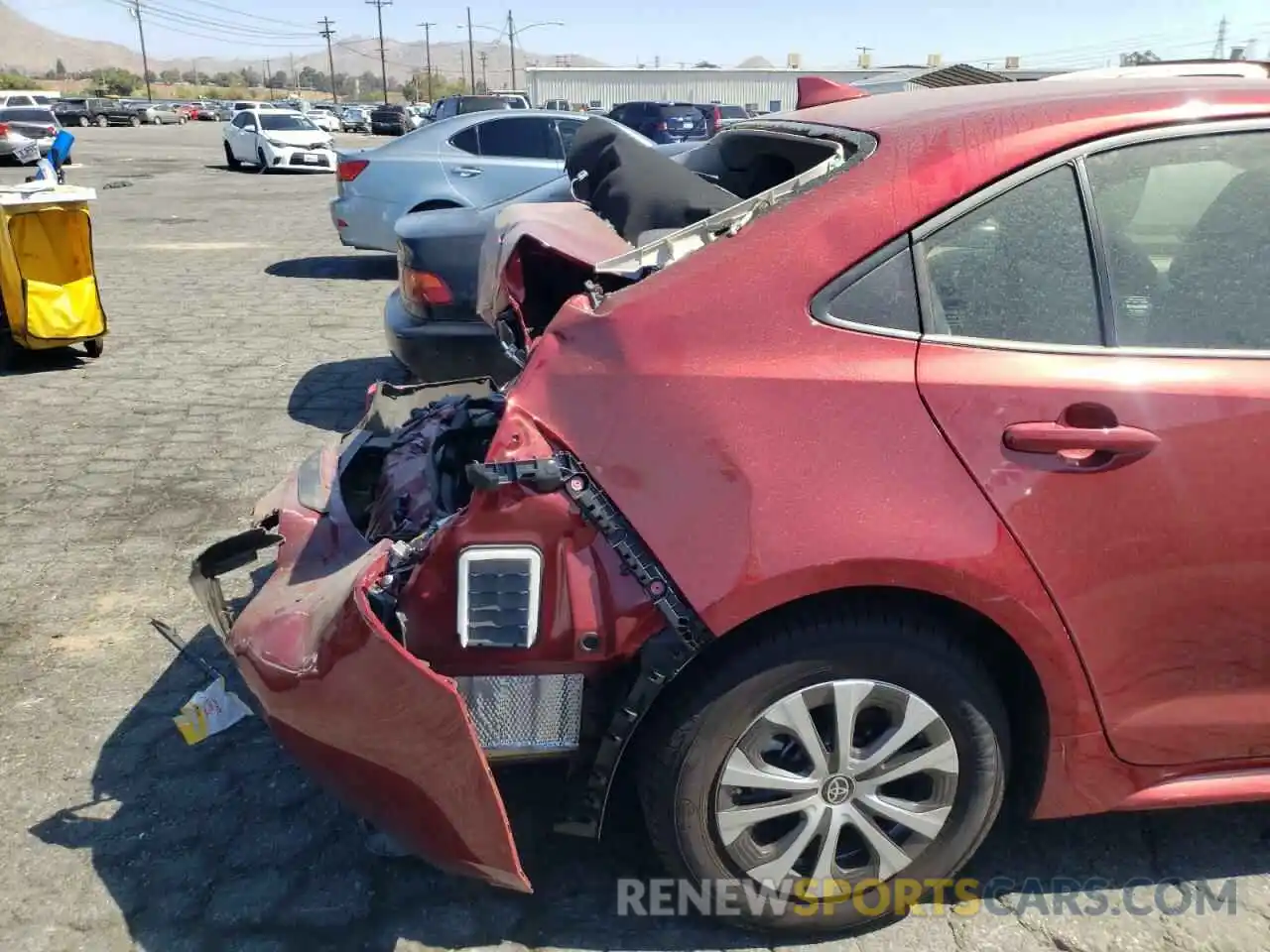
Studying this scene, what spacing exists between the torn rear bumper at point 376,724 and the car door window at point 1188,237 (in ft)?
5.11

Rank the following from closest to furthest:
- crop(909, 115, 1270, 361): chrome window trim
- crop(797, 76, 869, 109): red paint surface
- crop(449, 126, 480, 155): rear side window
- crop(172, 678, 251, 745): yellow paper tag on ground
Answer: crop(909, 115, 1270, 361): chrome window trim → crop(172, 678, 251, 745): yellow paper tag on ground → crop(797, 76, 869, 109): red paint surface → crop(449, 126, 480, 155): rear side window

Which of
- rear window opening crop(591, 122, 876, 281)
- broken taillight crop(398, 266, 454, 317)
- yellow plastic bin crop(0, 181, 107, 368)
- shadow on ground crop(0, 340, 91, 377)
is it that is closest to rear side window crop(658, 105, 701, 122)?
yellow plastic bin crop(0, 181, 107, 368)

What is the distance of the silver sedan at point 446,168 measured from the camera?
9.97 m

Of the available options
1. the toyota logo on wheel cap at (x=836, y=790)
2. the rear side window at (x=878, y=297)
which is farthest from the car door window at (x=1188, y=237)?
the toyota logo on wheel cap at (x=836, y=790)

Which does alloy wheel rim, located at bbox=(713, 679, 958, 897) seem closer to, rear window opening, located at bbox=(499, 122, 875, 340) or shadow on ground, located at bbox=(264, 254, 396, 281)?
rear window opening, located at bbox=(499, 122, 875, 340)

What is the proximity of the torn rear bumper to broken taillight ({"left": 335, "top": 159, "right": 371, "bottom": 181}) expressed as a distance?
8641mm

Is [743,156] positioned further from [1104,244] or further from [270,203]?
[270,203]

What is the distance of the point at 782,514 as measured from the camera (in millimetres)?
1975

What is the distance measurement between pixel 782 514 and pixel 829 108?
1.59 meters

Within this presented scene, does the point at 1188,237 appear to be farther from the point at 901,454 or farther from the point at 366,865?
the point at 366,865

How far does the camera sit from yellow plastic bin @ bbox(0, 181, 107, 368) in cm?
660

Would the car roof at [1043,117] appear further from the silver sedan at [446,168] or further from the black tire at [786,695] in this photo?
the silver sedan at [446,168]

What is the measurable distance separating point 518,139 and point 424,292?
5.89 metres

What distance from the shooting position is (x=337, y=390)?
645 centimetres
